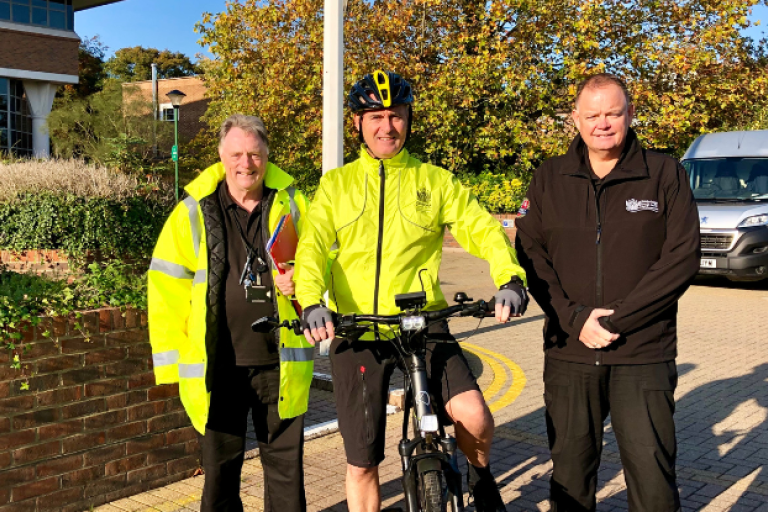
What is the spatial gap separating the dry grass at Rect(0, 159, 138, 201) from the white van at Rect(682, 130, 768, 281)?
10453mm

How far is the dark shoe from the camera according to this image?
132 inches

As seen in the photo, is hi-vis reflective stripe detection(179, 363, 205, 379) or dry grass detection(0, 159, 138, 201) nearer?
hi-vis reflective stripe detection(179, 363, 205, 379)

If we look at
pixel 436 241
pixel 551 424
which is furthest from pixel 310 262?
pixel 551 424

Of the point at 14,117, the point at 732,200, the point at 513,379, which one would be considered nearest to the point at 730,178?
the point at 732,200

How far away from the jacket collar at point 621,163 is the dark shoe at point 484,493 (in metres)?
1.37

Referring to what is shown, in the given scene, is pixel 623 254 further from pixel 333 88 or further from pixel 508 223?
pixel 508 223

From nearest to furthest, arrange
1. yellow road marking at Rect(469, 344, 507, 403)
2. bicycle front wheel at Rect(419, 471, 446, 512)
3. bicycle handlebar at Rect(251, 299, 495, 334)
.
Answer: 1. bicycle front wheel at Rect(419, 471, 446, 512)
2. bicycle handlebar at Rect(251, 299, 495, 334)
3. yellow road marking at Rect(469, 344, 507, 403)

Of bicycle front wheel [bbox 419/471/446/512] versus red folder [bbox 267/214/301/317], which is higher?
red folder [bbox 267/214/301/317]

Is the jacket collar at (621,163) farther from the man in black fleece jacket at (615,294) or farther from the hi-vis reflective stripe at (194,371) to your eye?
the hi-vis reflective stripe at (194,371)

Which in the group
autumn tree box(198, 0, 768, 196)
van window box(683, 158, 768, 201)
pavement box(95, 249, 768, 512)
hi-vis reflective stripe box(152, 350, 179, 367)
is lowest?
pavement box(95, 249, 768, 512)

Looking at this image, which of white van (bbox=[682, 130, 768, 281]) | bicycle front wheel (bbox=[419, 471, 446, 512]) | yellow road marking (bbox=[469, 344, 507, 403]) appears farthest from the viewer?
white van (bbox=[682, 130, 768, 281])

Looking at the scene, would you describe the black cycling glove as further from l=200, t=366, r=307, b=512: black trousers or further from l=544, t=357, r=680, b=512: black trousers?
l=200, t=366, r=307, b=512: black trousers

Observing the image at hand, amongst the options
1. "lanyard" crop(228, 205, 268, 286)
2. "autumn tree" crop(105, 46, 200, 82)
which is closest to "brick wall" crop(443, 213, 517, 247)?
"lanyard" crop(228, 205, 268, 286)

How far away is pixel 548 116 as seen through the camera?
72.3ft
